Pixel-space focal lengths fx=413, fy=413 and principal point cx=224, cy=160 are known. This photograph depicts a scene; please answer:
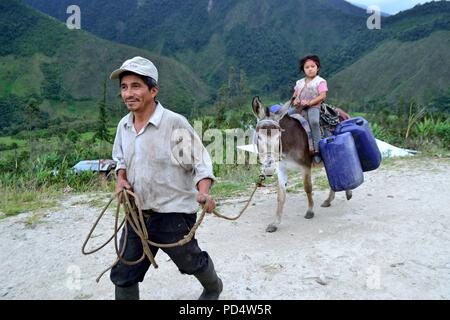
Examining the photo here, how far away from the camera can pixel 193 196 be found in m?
2.68

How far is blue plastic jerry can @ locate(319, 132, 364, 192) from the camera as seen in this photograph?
4.47 meters

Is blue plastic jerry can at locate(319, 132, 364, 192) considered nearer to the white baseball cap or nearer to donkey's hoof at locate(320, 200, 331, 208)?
donkey's hoof at locate(320, 200, 331, 208)

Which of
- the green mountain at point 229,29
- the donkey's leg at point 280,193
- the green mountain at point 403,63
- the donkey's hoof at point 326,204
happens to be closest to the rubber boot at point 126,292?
the donkey's leg at point 280,193

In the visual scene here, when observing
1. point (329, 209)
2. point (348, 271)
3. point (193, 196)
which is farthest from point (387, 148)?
point (193, 196)

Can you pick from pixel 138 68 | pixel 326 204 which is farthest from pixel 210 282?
pixel 326 204

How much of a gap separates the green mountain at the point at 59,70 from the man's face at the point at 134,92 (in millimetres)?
50421

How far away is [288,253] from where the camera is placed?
403cm

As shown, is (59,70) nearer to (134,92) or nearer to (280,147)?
(280,147)

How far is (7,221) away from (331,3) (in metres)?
121

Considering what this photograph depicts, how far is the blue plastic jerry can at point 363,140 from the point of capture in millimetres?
4766

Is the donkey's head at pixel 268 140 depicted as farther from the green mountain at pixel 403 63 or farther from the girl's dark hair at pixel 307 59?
the green mountain at pixel 403 63

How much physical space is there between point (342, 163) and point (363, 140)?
527 millimetres

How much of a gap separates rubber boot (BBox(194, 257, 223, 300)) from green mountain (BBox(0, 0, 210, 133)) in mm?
50193
